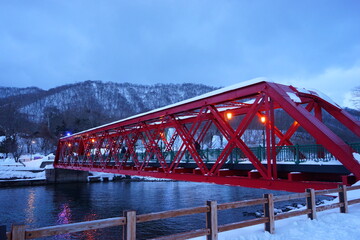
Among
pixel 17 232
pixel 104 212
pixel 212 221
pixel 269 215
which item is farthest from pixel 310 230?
pixel 104 212

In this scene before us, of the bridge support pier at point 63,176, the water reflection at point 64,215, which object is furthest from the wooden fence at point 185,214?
the bridge support pier at point 63,176

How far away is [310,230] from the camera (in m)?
8.30

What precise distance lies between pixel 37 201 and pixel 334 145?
34.8m

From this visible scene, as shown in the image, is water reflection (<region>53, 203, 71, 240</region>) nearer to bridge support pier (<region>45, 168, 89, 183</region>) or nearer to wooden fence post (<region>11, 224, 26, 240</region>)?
wooden fence post (<region>11, 224, 26, 240</region>)

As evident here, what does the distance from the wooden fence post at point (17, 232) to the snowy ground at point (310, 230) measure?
454 centimetres

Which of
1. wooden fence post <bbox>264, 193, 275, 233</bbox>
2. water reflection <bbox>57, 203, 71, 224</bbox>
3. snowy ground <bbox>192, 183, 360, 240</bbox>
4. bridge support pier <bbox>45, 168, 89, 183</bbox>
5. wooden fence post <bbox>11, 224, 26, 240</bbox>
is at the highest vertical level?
wooden fence post <bbox>11, 224, 26, 240</bbox>

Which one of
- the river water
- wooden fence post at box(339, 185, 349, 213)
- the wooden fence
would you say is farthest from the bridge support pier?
wooden fence post at box(339, 185, 349, 213)

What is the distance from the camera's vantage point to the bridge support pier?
56.6 metres

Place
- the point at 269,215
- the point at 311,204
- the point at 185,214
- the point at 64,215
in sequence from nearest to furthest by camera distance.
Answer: the point at 185,214
the point at 269,215
the point at 311,204
the point at 64,215

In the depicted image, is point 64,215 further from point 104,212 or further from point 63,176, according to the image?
point 63,176

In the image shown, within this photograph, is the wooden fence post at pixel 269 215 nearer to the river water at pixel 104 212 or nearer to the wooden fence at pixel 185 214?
the wooden fence at pixel 185 214

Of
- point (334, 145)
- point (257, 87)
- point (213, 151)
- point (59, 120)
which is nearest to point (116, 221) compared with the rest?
point (334, 145)

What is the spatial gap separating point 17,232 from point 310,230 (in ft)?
24.8

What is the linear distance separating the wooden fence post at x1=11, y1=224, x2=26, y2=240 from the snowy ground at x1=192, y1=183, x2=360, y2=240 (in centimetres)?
454
